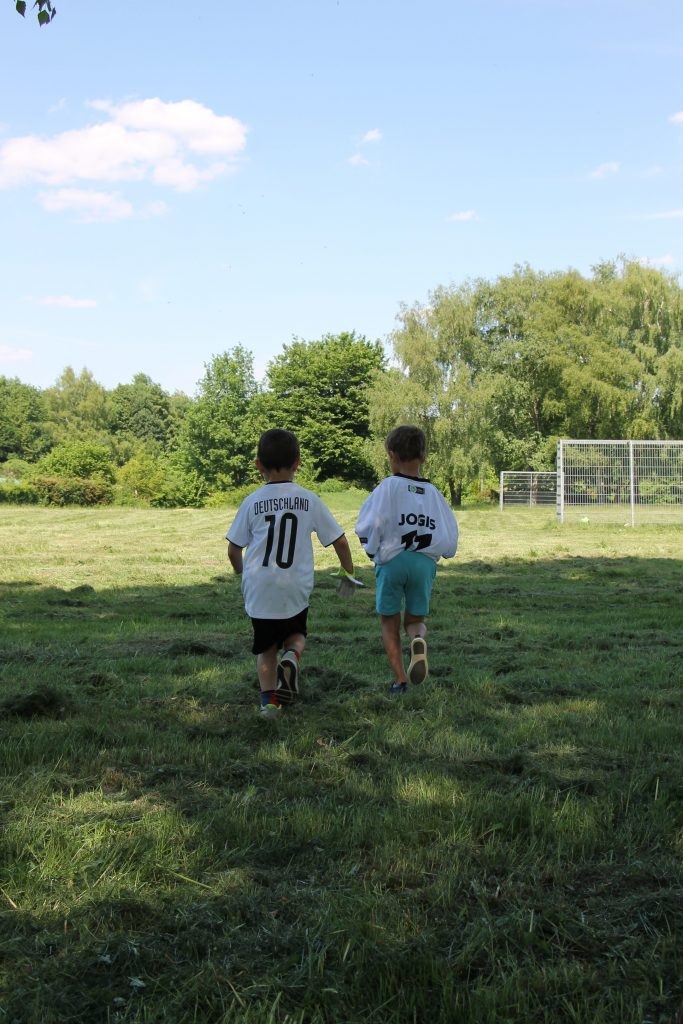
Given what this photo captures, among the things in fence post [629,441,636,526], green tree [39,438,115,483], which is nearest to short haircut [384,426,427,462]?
fence post [629,441,636,526]

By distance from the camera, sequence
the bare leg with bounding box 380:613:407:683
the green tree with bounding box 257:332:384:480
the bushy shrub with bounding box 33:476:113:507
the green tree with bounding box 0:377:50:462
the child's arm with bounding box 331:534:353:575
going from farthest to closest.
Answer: the green tree with bounding box 0:377:50:462, the green tree with bounding box 257:332:384:480, the bushy shrub with bounding box 33:476:113:507, the bare leg with bounding box 380:613:407:683, the child's arm with bounding box 331:534:353:575

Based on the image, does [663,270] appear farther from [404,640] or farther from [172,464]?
[404,640]

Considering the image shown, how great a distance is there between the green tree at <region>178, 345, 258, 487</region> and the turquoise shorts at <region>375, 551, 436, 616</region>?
6266 cm

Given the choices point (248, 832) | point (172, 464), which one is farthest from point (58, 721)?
point (172, 464)

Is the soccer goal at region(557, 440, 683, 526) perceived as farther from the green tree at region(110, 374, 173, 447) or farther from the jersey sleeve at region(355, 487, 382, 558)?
the green tree at region(110, 374, 173, 447)

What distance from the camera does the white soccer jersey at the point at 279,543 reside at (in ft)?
17.1

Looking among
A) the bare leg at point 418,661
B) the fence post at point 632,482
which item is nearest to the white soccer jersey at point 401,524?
the bare leg at point 418,661

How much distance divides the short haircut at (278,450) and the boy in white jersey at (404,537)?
62cm

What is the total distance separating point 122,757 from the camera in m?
4.01

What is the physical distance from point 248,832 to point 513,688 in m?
2.86

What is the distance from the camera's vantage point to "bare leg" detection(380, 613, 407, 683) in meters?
5.63

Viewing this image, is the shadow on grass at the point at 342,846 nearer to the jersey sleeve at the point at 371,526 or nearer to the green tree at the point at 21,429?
the jersey sleeve at the point at 371,526

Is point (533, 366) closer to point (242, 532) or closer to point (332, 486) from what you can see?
point (332, 486)

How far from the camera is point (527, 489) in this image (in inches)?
1649
